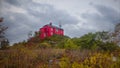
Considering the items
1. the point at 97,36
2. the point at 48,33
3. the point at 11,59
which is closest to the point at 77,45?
the point at 97,36

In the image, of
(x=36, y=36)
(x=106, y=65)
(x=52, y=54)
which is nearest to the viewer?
(x=106, y=65)

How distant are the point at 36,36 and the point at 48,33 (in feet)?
35.1

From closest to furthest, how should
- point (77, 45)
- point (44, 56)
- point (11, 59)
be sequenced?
point (11, 59) → point (44, 56) → point (77, 45)

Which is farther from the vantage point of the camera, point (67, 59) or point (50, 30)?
point (50, 30)

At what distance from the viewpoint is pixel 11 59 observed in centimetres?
655

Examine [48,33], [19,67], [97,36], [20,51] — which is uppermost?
[48,33]

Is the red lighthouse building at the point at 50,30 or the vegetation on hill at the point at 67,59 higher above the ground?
the red lighthouse building at the point at 50,30

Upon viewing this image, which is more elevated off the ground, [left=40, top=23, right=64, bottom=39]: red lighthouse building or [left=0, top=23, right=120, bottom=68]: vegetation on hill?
[left=40, top=23, right=64, bottom=39]: red lighthouse building

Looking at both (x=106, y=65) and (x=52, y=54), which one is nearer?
(x=106, y=65)

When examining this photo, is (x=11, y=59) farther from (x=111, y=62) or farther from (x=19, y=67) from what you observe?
(x=111, y=62)

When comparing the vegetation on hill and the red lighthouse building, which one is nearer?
the vegetation on hill

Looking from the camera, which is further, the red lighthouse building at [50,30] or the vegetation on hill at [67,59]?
the red lighthouse building at [50,30]

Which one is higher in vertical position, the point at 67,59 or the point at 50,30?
the point at 50,30

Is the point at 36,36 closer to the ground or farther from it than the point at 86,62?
→ farther from it
